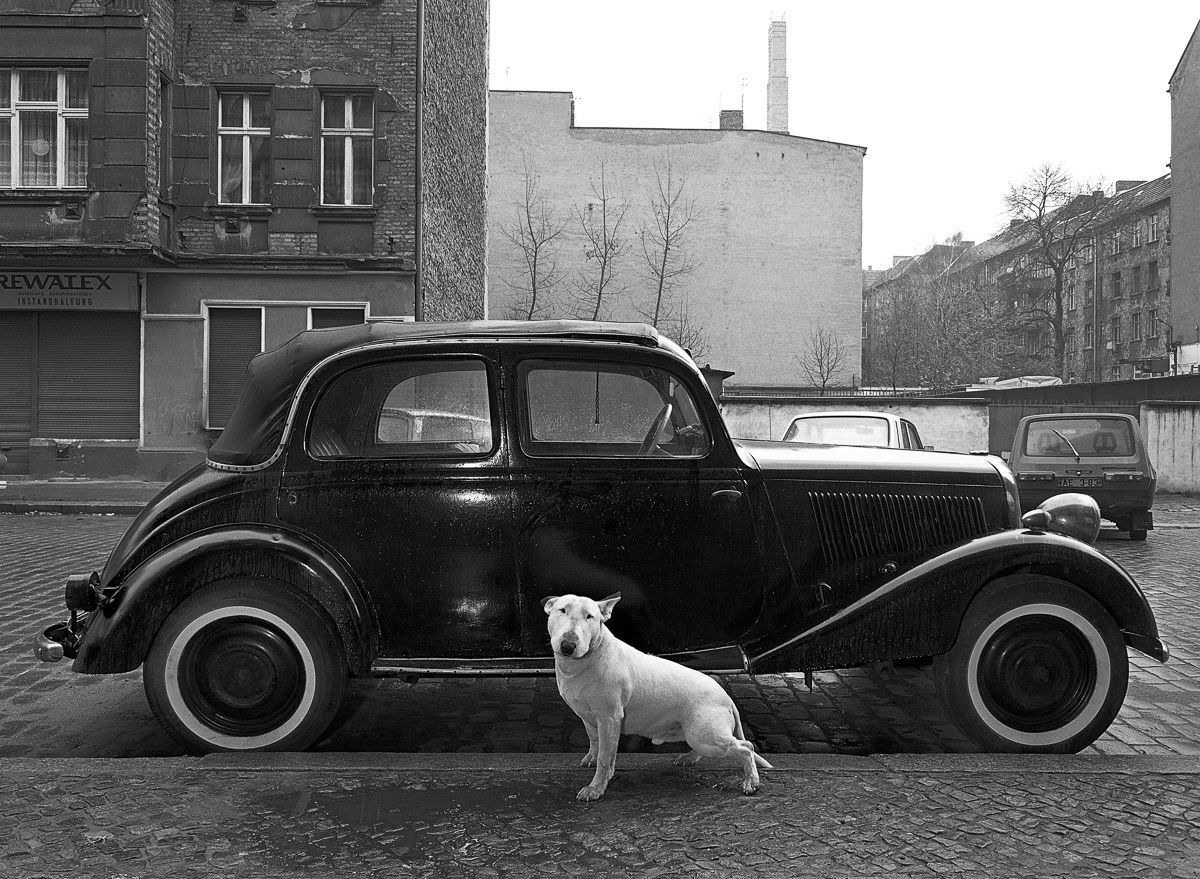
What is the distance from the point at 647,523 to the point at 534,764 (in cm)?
107

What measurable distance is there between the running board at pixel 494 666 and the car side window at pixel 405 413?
33.6 inches

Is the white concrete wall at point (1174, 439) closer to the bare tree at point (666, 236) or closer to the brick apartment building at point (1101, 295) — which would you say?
the bare tree at point (666, 236)

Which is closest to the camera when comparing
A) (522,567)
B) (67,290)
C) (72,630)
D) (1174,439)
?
(522,567)

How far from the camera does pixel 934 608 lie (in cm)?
438

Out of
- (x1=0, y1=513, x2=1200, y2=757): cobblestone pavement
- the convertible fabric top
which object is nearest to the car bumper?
(x1=0, y1=513, x2=1200, y2=757): cobblestone pavement

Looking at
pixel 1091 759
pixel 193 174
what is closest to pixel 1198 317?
pixel 193 174

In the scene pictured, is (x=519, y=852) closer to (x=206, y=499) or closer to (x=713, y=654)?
(x=713, y=654)

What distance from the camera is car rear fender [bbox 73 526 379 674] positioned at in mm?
4223

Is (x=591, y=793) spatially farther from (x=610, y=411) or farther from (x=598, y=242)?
(x=598, y=242)

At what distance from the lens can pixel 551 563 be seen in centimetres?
439

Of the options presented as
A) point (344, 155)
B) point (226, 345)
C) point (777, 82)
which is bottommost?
point (226, 345)

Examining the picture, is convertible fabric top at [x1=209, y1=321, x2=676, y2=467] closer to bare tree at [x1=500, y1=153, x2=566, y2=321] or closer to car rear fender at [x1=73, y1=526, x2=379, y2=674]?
car rear fender at [x1=73, y1=526, x2=379, y2=674]

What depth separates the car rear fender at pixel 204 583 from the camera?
4.22 meters

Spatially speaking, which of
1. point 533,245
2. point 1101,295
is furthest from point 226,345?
point 1101,295
